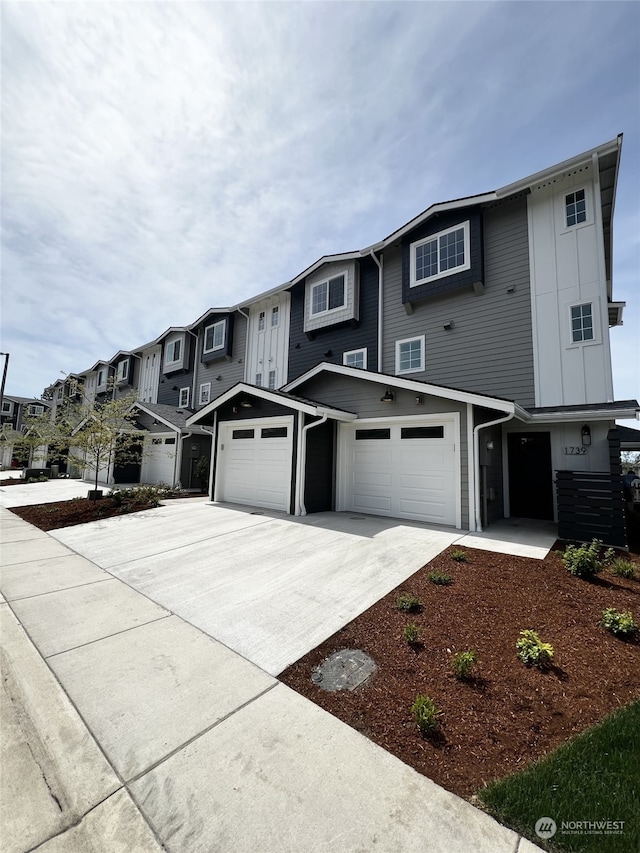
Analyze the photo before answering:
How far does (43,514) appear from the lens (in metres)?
8.69

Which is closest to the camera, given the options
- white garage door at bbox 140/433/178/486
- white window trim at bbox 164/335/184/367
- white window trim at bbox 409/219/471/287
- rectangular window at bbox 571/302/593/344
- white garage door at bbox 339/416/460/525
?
white garage door at bbox 339/416/460/525

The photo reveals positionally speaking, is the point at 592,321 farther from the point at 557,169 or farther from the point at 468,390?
the point at 557,169

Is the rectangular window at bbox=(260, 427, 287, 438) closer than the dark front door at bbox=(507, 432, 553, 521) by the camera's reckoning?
No

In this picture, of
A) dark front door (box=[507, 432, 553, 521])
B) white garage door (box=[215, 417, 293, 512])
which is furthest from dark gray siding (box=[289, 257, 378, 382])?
dark front door (box=[507, 432, 553, 521])

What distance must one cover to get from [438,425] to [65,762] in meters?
7.46

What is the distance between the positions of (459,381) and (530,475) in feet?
10.2

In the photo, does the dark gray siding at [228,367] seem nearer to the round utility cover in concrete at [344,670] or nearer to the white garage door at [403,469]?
the white garage door at [403,469]

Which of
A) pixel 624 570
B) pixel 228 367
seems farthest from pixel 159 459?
pixel 624 570

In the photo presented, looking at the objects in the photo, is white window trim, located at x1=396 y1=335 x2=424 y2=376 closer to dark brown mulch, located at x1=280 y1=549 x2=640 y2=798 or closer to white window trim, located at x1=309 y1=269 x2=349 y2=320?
white window trim, located at x1=309 y1=269 x2=349 y2=320

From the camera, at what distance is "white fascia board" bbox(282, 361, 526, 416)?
6.76 meters

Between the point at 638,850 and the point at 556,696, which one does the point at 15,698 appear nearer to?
the point at 638,850

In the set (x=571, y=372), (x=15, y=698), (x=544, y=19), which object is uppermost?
(x=544, y=19)

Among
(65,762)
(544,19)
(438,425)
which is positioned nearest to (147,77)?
(544,19)

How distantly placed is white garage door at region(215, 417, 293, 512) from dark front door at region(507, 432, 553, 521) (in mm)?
6042
